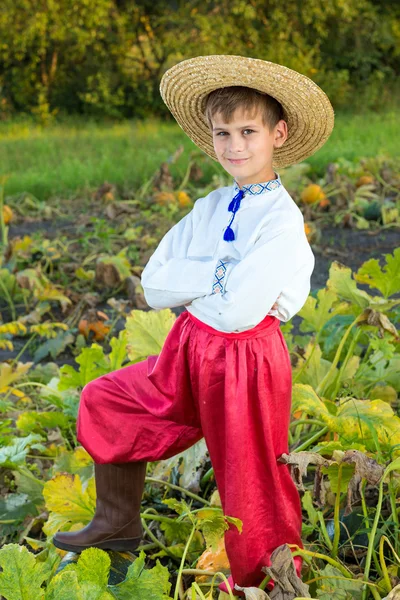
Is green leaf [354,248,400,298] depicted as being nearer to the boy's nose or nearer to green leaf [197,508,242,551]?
the boy's nose

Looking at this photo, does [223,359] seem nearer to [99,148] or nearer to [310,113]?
[310,113]

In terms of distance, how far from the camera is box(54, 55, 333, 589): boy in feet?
5.34

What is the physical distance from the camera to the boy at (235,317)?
5.34ft

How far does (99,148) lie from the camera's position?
7984 mm

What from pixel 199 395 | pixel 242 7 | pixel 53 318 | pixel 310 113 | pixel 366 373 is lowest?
pixel 53 318

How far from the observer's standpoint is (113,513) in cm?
192

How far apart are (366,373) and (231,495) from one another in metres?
0.90

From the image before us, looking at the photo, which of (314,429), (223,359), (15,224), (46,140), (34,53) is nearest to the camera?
(223,359)

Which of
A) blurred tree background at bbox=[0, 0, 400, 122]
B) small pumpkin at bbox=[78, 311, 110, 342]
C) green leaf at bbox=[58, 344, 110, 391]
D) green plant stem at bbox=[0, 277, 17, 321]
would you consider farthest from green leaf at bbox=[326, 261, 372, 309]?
blurred tree background at bbox=[0, 0, 400, 122]

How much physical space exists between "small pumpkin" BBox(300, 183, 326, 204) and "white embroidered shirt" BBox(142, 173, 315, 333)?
3.40m

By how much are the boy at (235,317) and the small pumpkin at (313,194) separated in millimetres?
3293

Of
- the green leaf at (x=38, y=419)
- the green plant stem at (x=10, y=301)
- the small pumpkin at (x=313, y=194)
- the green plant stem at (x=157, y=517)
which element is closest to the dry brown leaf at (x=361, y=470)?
the green plant stem at (x=157, y=517)

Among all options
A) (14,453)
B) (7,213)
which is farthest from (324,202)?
(14,453)

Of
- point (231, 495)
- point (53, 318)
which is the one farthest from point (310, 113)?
point (53, 318)
